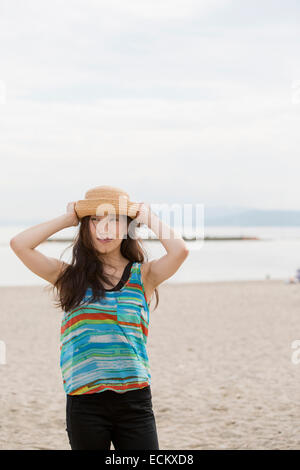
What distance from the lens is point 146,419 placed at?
273cm

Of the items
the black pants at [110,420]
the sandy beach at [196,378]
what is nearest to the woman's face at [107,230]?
the black pants at [110,420]

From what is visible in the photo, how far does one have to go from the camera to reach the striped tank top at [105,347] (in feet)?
8.89

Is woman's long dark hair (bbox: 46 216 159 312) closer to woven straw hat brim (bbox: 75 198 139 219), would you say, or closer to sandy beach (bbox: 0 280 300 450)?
woven straw hat brim (bbox: 75 198 139 219)

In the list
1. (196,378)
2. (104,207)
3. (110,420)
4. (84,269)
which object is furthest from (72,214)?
(196,378)

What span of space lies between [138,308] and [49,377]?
622cm

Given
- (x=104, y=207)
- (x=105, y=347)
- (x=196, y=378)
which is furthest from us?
(x=196, y=378)

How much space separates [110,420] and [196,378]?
591 centimetres

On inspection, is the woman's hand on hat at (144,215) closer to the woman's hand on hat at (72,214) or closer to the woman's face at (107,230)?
the woman's face at (107,230)

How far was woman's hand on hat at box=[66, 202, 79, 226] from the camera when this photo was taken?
2920mm

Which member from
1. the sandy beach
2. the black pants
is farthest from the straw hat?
the sandy beach

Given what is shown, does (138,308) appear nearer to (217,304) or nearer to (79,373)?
(79,373)

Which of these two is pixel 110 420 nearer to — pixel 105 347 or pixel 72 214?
pixel 105 347

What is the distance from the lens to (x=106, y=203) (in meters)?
2.89

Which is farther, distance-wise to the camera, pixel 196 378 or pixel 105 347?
pixel 196 378
